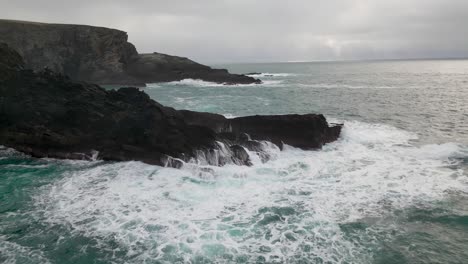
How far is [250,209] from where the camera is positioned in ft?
49.9

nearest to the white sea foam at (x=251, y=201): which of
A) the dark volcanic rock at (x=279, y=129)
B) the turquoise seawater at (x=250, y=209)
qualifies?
the turquoise seawater at (x=250, y=209)

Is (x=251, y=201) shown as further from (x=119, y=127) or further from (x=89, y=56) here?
(x=89, y=56)

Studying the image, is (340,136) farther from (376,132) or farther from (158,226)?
(158,226)

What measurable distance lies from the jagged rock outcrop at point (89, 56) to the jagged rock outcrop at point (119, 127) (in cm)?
4780

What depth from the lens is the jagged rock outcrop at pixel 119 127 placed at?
68.7 ft

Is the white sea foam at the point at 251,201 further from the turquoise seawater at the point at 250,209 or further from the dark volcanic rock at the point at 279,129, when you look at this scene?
the dark volcanic rock at the point at 279,129

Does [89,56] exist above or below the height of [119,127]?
above

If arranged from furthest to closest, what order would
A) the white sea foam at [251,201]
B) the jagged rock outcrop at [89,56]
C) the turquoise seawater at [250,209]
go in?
the jagged rock outcrop at [89,56]
the white sea foam at [251,201]
the turquoise seawater at [250,209]

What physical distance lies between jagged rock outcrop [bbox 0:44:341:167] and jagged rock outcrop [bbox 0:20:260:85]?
4780 cm

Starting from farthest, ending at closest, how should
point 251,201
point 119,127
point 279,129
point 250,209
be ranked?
point 279,129 → point 119,127 → point 251,201 → point 250,209

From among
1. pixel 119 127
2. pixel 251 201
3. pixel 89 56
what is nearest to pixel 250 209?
pixel 251 201

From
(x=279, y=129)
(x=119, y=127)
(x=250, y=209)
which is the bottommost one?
(x=250, y=209)

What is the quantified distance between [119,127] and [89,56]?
6336cm

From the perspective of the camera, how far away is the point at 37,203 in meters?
15.6
